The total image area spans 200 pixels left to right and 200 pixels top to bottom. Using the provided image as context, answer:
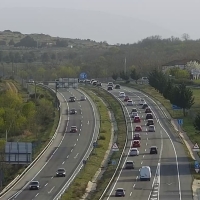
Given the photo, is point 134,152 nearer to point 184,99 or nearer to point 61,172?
point 61,172

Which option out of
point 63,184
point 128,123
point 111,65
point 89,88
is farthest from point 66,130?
point 111,65

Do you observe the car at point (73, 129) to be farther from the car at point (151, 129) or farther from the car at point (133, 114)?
the car at point (133, 114)

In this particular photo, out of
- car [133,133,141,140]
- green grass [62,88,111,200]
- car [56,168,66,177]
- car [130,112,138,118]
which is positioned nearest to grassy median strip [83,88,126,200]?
green grass [62,88,111,200]

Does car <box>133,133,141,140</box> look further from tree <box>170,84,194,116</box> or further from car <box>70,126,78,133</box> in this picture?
tree <box>170,84,194,116</box>

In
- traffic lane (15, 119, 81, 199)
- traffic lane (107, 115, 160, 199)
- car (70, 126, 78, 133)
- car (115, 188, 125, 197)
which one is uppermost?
car (115, 188, 125, 197)

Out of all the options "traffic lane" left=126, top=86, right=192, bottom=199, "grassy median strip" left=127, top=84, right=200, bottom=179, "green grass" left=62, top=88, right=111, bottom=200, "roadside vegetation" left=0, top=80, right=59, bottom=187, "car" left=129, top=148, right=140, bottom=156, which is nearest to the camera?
"traffic lane" left=126, top=86, right=192, bottom=199

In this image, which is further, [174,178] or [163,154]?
[163,154]

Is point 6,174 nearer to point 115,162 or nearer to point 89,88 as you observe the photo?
point 115,162
